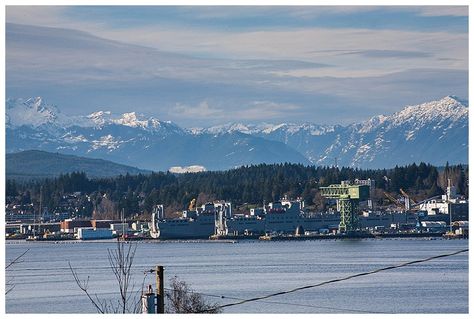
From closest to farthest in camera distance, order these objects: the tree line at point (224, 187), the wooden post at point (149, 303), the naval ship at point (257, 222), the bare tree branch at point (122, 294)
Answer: the wooden post at point (149, 303) < the bare tree branch at point (122, 294) < the naval ship at point (257, 222) < the tree line at point (224, 187)

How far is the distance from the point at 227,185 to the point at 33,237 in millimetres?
17322

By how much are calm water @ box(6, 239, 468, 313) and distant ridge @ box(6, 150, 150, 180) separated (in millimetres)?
76094

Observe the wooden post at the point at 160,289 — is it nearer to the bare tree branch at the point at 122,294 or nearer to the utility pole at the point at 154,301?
the utility pole at the point at 154,301

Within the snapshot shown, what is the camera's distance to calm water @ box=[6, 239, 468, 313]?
17031 millimetres

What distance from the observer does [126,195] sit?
73.9 metres

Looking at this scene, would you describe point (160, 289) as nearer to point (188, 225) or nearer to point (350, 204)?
point (350, 204)

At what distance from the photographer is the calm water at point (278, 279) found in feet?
55.9

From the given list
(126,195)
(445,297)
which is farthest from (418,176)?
(445,297)

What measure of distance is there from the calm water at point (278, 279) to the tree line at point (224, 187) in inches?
1056

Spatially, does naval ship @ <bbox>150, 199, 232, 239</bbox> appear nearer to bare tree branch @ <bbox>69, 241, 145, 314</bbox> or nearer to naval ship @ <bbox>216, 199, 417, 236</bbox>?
naval ship @ <bbox>216, 199, 417, 236</bbox>

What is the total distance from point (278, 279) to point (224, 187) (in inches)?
1781

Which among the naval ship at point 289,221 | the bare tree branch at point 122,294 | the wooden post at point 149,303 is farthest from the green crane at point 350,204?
the wooden post at point 149,303

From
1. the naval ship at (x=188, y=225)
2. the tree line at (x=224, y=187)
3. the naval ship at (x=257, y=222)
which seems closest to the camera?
the naval ship at (x=188, y=225)

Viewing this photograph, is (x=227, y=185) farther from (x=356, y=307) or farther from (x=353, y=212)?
(x=356, y=307)
